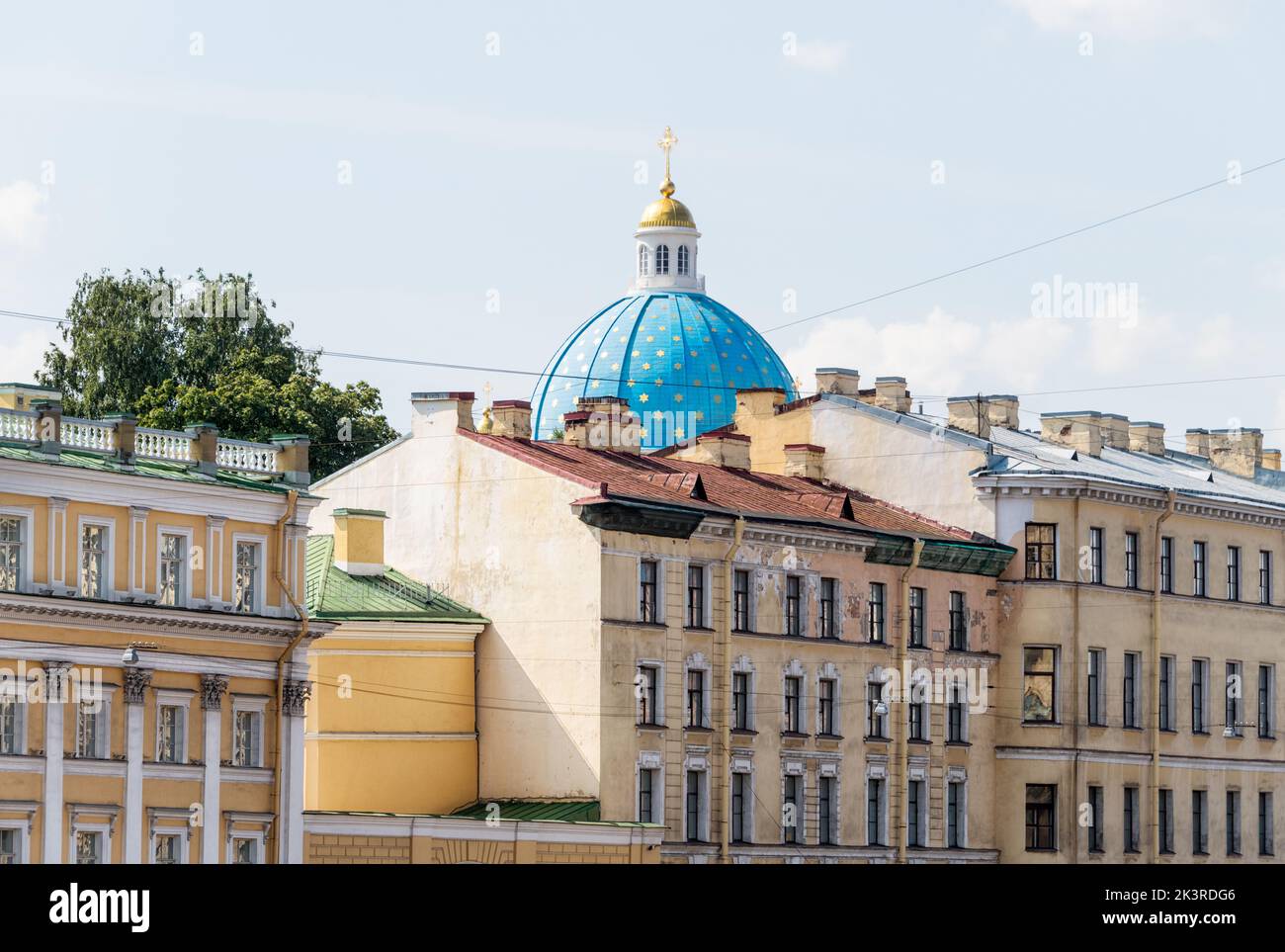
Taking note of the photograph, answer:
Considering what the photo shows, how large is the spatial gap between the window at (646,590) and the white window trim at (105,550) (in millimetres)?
12091

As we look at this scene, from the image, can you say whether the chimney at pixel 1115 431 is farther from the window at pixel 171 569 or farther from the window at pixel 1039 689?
the window at pixel 171 569

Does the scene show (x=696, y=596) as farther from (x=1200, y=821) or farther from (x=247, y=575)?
Answer: (x=1200, y=821)

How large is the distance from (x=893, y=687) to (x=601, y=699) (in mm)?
9745

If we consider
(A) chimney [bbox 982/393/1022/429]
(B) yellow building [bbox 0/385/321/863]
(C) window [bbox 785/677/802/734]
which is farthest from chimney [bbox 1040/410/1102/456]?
(B) yellow building [bbox 0/385/321/863]

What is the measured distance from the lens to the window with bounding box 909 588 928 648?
73.9 metres

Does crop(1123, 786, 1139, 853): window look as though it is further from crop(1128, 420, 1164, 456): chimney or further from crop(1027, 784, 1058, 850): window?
crop(1128, 420, 1164, 456): chimney

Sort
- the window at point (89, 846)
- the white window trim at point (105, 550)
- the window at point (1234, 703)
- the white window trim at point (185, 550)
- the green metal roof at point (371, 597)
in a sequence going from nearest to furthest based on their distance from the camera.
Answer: the window at point (89, 846)
the white window trim at point (105, 550)
the white window trim at point (185, 550)
the green metal roof at point (371, 597)
the window at point (1234, 703)

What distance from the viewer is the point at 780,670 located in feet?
229

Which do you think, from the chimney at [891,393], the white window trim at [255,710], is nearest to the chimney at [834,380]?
the chimney at [891,393]

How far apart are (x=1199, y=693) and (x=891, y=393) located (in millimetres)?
10641

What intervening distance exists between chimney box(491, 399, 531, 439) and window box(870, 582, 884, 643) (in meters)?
8.75

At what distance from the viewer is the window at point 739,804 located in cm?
6844
